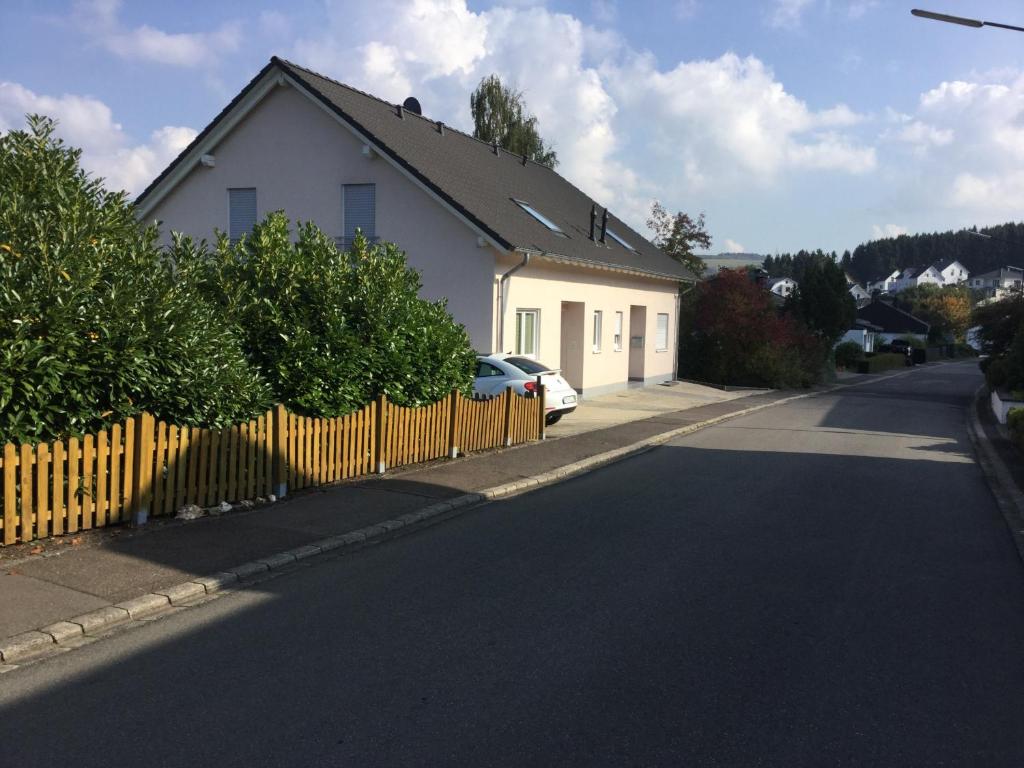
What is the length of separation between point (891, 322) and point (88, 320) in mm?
100257

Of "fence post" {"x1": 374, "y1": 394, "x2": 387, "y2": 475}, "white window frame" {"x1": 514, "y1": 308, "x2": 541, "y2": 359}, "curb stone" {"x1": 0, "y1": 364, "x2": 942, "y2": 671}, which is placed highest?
"white window frame" {"x1": 514, "y1": 308, "x2": 541, "y2": 359}

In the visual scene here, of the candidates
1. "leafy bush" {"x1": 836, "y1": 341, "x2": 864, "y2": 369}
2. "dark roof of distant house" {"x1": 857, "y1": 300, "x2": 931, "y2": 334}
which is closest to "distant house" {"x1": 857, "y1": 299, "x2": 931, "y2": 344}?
"dark roof of distant house" {"x1": 857, "y1": 300, "x2": 931, "y2": 334}

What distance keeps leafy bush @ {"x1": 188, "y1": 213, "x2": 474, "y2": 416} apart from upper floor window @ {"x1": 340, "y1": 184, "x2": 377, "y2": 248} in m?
8.54

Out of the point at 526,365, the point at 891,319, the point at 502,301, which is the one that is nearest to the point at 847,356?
the point at 502,301

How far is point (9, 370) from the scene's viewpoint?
6863 mm

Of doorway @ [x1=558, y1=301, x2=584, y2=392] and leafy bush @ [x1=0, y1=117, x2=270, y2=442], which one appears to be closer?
leafy bush @ [x1=0, y1=117, x2=270, y2=442]

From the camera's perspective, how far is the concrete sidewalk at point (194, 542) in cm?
593

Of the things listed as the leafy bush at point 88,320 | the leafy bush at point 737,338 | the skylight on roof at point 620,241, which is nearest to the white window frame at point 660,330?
the skylight on roof at point 620,241

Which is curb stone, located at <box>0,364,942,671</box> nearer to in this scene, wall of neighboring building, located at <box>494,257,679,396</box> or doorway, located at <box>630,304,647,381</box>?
wall of neighboring building, located at <box>494,257,679,396</box>

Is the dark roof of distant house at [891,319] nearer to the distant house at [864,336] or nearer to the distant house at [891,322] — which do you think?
the distant house at [891,322]

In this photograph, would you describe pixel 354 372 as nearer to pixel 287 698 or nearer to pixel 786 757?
pixel 287 698

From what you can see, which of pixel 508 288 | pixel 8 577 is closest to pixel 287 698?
pixel 8 577

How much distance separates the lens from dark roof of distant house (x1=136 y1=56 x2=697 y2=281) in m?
19.3

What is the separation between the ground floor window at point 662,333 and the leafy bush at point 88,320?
71.0 ft
